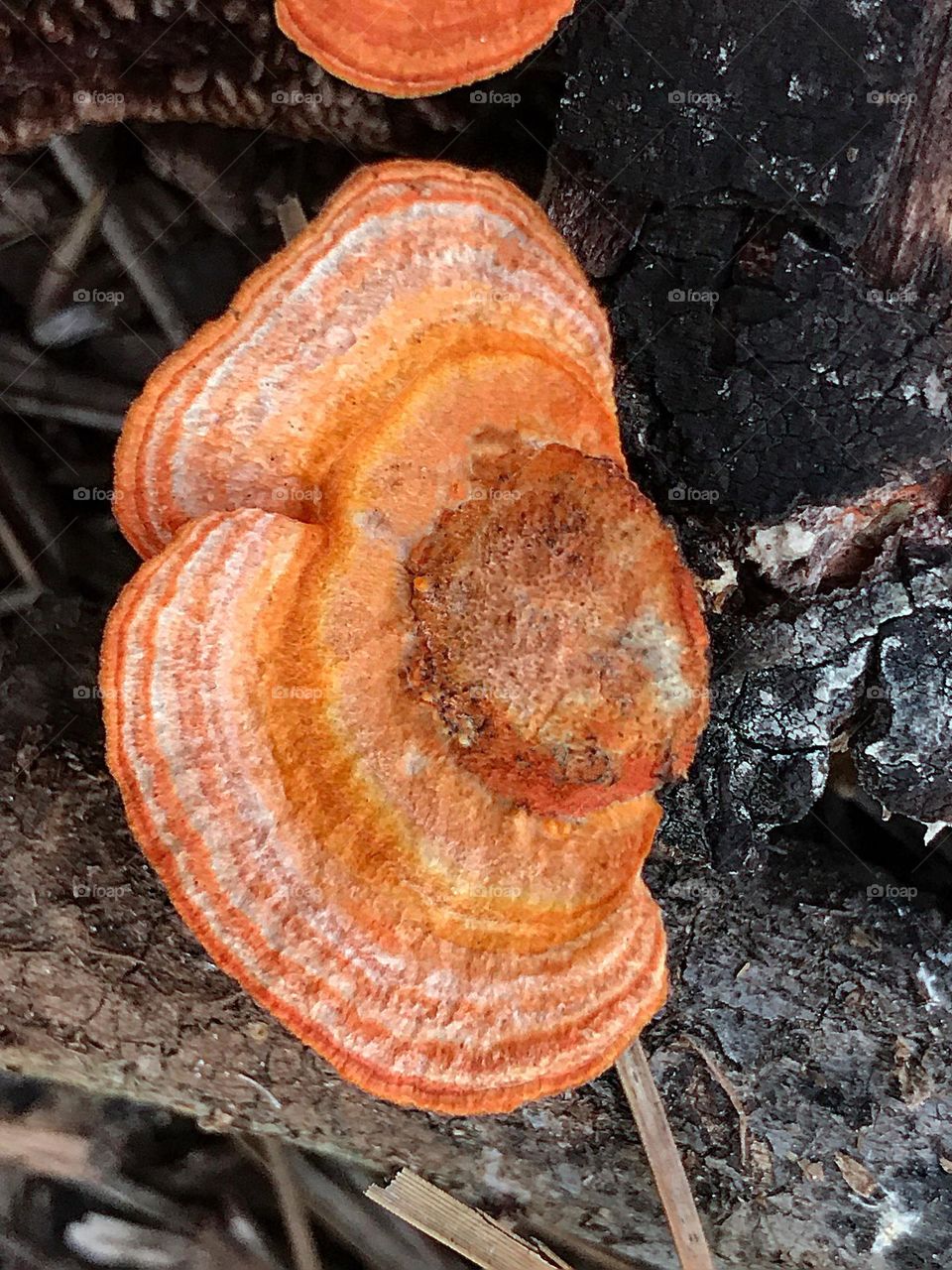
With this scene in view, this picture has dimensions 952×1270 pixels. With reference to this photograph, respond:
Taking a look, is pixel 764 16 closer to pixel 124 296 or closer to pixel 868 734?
pixel 868 734

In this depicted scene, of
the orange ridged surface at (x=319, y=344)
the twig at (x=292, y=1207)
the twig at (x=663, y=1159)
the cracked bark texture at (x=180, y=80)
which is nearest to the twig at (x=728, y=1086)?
the twig at (x=663, y=1159)

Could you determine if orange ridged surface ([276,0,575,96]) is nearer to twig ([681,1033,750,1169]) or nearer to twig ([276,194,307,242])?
twig ([276,194,307,242])

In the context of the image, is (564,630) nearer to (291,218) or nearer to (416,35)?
(416,35)

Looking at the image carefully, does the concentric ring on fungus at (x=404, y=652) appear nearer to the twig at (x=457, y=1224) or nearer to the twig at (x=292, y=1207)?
the twig at (x=457, y=1224)

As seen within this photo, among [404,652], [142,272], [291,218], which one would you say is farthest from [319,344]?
[142,272]

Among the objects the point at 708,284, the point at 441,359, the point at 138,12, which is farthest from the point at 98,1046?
the point at 138,12
